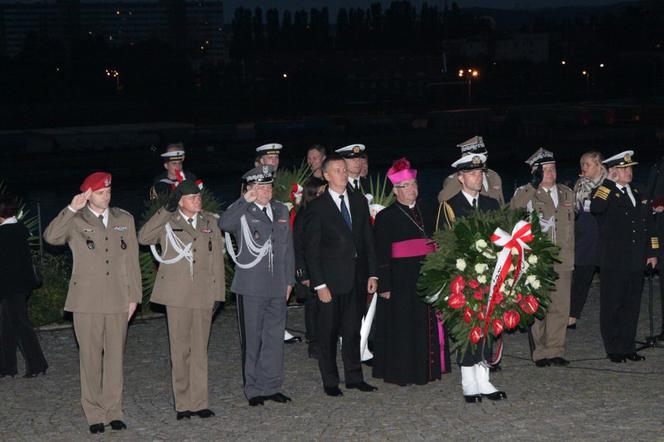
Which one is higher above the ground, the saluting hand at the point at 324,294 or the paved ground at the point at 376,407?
the saluting hand at the point at 324,294

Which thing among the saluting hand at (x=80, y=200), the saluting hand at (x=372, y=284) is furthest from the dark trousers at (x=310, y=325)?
the saluting hand at (x=80, y=200)

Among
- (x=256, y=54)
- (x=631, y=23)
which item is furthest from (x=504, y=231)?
(x=631, y=23)

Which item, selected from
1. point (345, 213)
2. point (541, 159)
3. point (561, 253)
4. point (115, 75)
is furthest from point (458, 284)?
point (115, 75)

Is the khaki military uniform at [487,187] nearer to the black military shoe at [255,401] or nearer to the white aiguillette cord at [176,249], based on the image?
the black military shoe at [255,401]

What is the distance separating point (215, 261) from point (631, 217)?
441 centimetres

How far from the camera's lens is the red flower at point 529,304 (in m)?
8.65

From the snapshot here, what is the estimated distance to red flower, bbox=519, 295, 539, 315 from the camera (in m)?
8.65

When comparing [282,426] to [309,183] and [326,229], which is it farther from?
[309,183]

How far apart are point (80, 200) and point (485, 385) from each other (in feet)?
12.2

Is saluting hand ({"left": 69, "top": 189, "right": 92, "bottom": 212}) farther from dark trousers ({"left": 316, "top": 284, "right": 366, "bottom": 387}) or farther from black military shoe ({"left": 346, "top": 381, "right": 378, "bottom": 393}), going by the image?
black military shoe ({"left": 346, "top": 381, "right": 378, "bottom": 393})

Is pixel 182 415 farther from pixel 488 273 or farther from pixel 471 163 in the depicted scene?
pixel 471 163

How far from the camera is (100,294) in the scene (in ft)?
26.6

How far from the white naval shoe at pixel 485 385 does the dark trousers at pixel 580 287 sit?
3214 millimetres

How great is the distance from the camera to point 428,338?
9.47 m
